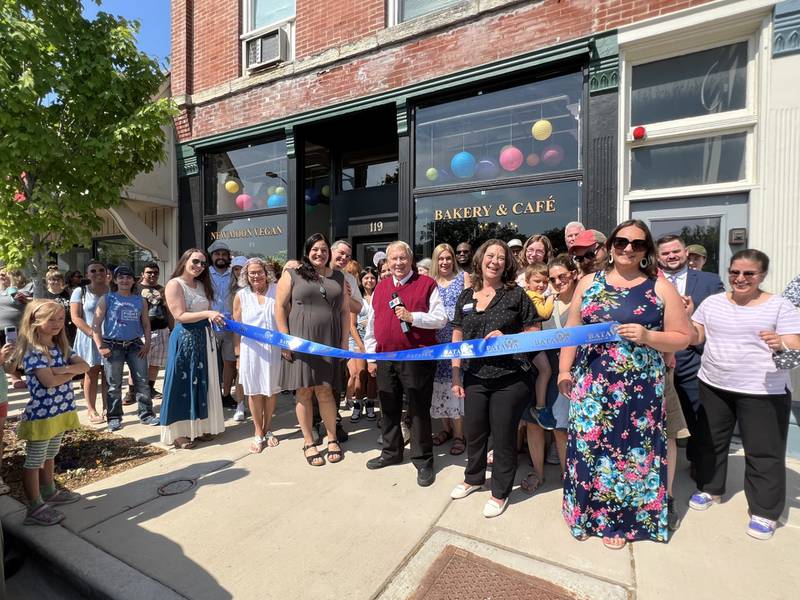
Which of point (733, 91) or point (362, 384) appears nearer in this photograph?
point (733, 91)

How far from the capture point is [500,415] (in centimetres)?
280

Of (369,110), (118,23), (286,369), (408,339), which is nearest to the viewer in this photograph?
(408,339)

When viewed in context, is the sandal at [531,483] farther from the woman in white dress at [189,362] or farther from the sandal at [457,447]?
the woman in white dress at [189,362]

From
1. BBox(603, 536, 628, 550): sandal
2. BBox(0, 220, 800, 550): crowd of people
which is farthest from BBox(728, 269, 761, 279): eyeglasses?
BBox(603, 536, 628, 550): sandal

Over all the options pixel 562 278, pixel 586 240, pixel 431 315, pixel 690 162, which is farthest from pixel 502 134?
pixel 431 315

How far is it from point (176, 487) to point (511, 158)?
5.42 metres

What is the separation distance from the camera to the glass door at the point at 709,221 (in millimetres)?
4543

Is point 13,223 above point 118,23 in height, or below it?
below

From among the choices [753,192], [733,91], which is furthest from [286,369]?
[733,91]

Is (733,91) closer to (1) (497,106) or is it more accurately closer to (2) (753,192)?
(2) (753,192)

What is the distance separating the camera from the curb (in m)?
2.18

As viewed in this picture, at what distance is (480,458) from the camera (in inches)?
120

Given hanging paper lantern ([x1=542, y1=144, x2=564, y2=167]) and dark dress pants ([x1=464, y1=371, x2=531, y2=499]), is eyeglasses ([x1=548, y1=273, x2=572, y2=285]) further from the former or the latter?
hanging paper lantern ([x1=542, y1=144, x2=564, y2=167])

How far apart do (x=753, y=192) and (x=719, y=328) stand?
2650 millimetres
